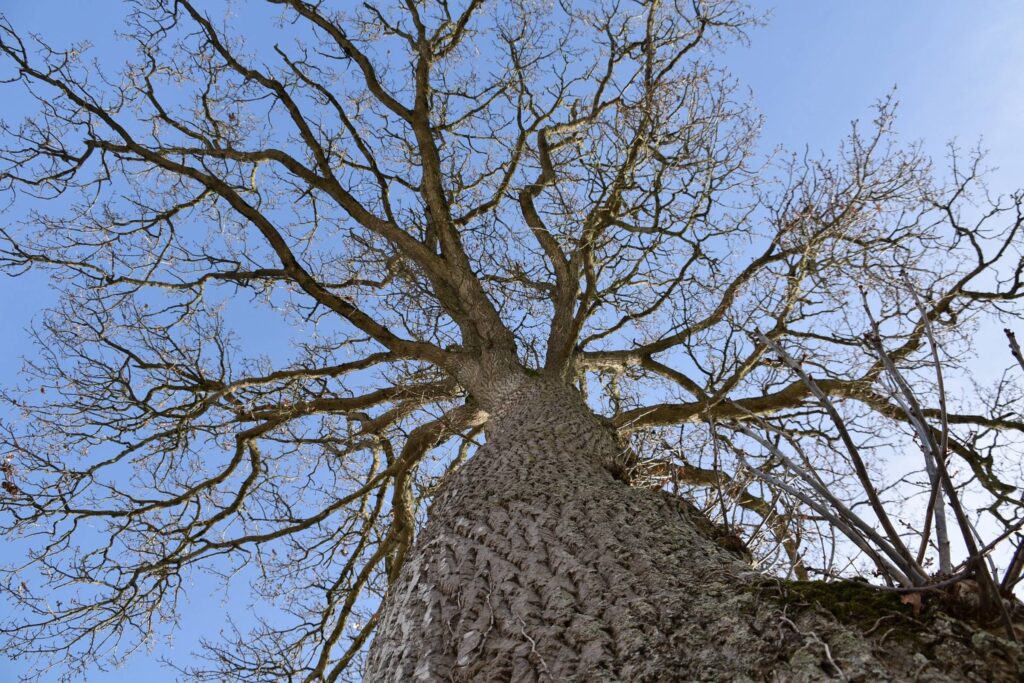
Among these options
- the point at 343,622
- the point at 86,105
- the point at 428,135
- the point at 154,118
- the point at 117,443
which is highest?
the point at 154,118

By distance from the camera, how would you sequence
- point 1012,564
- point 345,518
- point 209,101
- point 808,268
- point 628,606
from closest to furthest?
point 1012,564 < point 628,606 < point 808,268 < point 345,518 < point 209,101

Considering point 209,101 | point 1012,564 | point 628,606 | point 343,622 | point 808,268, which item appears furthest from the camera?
point 209,101

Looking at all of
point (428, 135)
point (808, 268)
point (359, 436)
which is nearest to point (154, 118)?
point (428, 135)

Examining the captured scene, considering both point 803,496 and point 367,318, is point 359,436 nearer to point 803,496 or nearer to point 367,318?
point 367,318

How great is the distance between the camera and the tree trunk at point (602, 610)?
1217 millimetres

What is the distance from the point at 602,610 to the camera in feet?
5.17

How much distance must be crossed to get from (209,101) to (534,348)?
4.64 m

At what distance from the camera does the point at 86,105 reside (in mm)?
5848

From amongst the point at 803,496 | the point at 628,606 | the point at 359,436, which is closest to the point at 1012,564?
the point at 803,496

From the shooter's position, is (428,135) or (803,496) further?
(428,135)

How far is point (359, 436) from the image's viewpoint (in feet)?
19.6

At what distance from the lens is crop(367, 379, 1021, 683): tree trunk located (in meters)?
1.22

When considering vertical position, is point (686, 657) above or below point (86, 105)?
below

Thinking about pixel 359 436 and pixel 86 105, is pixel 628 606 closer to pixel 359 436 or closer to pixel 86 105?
pixel 359 436
